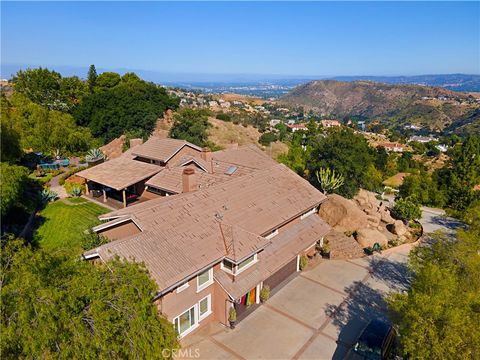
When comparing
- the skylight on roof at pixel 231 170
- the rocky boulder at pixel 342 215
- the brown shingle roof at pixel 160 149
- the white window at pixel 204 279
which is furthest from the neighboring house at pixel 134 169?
the white window at pixel 204 279

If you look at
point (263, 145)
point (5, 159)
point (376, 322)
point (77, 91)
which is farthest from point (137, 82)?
point (376, 322)

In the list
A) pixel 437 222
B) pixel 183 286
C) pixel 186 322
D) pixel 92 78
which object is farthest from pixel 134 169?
pixel 92 78

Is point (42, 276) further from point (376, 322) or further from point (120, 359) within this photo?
point (376, 322)

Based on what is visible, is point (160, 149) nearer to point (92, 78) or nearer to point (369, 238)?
point (369, 238)

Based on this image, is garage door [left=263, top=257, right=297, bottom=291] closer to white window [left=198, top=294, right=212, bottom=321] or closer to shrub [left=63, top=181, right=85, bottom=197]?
white window [left=198, top=294, right=212, bottom=321]

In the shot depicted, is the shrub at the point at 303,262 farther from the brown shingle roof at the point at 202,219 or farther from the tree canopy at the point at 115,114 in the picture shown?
the tree canopy at the point at 115,114

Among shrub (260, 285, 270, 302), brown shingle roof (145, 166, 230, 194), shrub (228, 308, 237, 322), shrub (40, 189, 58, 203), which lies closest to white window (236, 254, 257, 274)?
shrub (228, 308, 237, 322)
